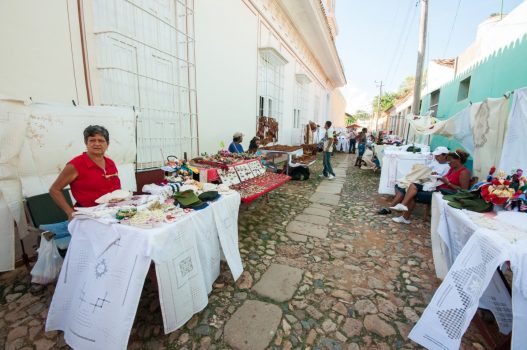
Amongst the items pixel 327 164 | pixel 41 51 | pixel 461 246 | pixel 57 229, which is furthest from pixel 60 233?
pixel 327 164

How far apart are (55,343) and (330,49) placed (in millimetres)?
14278

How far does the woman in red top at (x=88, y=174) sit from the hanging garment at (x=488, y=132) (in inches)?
177

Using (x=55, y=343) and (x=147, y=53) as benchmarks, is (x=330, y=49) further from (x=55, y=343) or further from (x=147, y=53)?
(x=55, y=343)

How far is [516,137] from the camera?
9.03ft

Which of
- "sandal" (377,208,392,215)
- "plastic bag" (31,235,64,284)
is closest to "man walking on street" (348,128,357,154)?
"sandal" (377,208,392,215)

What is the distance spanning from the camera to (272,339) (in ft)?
6.13

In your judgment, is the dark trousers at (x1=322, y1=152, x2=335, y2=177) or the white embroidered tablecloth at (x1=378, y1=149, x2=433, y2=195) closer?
the white embroidered tablecloth at (x1=378, y1=149, x2=433, y2=195)

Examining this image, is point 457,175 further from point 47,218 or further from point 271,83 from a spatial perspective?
point 271,83

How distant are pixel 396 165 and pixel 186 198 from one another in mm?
5058

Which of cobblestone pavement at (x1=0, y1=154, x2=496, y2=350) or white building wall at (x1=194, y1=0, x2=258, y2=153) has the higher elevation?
white building wall at (x1=194, y1=0, x2=258, y2=153)

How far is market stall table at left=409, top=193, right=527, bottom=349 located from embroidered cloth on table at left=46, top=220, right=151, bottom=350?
2080 millimetres

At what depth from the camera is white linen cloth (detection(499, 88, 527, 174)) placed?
266 cm

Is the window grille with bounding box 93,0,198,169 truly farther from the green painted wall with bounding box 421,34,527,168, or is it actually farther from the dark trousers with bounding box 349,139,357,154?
the dark trousers with bounding box 349,139,357,154

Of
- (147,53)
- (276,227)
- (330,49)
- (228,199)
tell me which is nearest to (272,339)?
(228,199)
